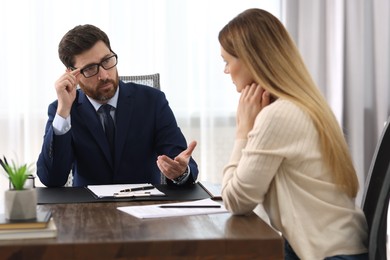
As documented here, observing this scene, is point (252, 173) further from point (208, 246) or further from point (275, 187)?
point (208, 246)

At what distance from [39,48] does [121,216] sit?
2296 millimetres

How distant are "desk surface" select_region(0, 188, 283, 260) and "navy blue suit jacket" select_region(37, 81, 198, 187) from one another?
0.83 m

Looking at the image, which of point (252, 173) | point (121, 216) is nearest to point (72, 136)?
point (121, 216)

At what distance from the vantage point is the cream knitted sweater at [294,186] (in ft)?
5.36

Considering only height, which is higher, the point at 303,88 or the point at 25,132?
the point at 303,88

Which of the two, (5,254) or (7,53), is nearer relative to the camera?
(5,254)

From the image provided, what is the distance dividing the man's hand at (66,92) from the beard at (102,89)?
8cm

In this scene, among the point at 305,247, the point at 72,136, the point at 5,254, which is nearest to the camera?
the point at 5,254

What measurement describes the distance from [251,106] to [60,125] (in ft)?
2.92

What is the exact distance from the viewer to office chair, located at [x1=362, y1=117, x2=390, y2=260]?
1.64m

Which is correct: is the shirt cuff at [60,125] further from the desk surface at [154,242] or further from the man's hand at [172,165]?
the desk surface at [154,242]

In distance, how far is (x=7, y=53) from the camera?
12.3 feet

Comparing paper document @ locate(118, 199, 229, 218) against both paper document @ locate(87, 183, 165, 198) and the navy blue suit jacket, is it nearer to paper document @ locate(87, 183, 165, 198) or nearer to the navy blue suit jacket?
paper document @ locate(87, 183, 165, 198)

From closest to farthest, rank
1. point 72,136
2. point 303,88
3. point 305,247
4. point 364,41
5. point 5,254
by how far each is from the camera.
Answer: point 5,254
point 305,247
point 303,88
point 72,136
point 364,41
